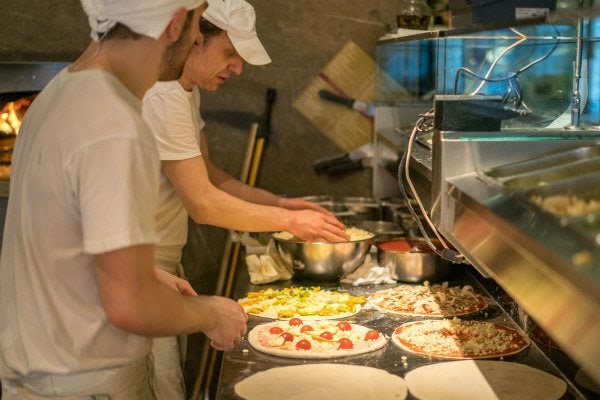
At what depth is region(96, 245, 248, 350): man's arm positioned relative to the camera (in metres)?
1.88

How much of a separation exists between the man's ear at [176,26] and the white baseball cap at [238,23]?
5.17 feet

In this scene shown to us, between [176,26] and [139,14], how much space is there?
11 centimetres

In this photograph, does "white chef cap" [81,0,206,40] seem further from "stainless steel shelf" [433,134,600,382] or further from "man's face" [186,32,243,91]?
"man's face" [186,32,243,91]

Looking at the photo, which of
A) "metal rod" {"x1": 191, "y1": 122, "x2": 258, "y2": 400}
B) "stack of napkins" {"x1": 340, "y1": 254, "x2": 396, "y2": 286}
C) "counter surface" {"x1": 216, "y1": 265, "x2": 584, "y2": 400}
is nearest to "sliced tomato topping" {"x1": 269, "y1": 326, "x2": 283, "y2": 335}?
"counter surface" {"x1": 216, "y1": 265, "x2": 584, "y2": 400}

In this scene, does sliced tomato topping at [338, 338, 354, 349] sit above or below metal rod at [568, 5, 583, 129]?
below

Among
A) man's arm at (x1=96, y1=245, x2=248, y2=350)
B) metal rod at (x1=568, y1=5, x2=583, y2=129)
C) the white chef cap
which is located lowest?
man's arm at (x1=96, y1=245, x2=248, y2=350)

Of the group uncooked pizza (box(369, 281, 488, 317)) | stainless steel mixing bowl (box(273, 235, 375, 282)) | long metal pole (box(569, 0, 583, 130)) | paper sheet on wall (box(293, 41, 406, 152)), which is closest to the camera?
long metal pole (box(569, 0, 583, 130))

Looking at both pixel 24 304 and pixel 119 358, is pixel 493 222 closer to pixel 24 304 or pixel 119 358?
pixel 119 358

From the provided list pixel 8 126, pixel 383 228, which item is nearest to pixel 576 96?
pixel 383 228

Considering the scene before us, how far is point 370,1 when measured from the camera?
5406 mm

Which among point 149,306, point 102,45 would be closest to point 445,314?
point 149,306

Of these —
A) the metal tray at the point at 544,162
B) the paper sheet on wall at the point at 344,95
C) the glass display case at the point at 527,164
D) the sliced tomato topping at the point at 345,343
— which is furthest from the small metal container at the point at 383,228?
the metal tray at the point at 544,162

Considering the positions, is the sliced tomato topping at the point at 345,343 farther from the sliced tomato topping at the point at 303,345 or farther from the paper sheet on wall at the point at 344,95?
the paper sheet on wall at the point at 344,95

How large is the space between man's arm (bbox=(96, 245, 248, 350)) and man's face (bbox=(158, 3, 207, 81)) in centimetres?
45
